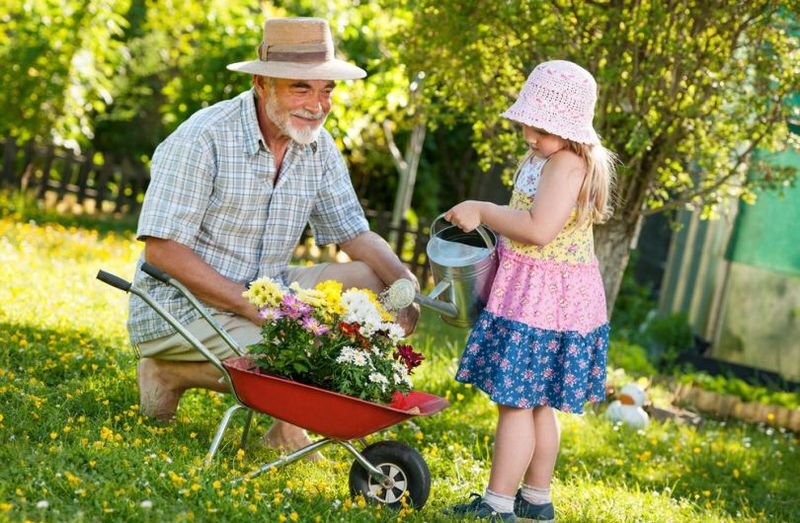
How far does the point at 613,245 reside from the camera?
607 cm

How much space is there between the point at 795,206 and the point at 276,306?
187 inches

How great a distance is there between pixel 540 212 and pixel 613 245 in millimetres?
2446

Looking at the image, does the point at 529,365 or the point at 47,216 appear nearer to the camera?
the point at 529,365

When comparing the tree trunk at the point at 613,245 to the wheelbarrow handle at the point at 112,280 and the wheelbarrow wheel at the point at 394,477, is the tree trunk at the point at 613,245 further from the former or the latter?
the wheelbarrow handle at the point at 112,280

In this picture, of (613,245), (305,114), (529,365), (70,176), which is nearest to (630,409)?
(613,245)

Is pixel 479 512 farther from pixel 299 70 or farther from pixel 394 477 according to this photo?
pixel 299 70

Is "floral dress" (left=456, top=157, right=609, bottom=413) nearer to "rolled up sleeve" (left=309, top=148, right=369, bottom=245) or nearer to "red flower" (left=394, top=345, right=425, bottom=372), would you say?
"red flower" (left=394, top=345, right=425, bottom=372)

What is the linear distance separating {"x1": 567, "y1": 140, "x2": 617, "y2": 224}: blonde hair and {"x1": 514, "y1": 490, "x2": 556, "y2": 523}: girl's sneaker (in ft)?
3.00

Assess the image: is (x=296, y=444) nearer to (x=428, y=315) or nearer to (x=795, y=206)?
(x=428, y=315)

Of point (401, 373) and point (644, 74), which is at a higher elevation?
point (644, 74)

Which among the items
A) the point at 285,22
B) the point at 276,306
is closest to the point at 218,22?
the point at 285,22

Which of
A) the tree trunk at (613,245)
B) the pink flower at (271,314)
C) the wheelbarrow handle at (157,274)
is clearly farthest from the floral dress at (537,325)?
the tree trunk at (613,245)

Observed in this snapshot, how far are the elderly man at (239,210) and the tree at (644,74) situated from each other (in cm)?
159

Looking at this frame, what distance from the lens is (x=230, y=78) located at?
10.1 meters
